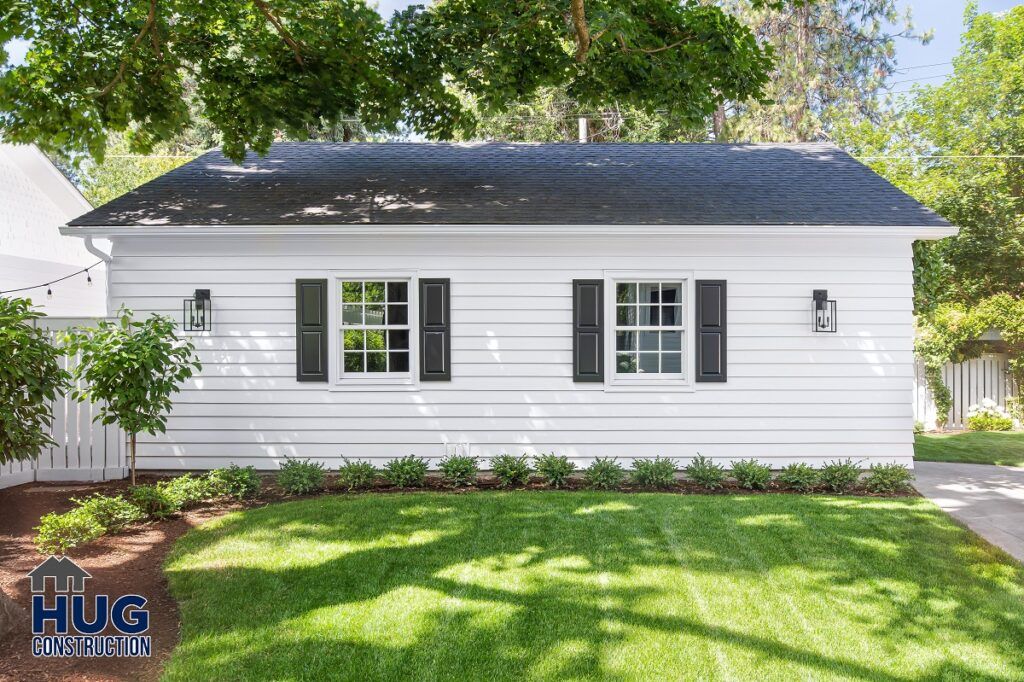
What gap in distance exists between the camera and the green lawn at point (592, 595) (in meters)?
3.35

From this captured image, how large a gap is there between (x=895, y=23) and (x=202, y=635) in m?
23.4

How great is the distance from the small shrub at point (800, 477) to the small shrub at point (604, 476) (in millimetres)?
1827

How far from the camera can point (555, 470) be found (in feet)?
23.3

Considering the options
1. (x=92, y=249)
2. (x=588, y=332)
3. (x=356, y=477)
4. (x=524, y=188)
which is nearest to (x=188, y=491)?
(x=356, y=477)

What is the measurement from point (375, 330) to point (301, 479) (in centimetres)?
195

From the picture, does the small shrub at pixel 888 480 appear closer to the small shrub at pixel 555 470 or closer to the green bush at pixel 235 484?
the small shrub at pixel 555 470

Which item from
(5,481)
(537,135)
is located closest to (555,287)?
(5,481)

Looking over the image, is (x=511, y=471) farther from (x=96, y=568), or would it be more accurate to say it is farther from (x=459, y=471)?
(x=96, y=568)

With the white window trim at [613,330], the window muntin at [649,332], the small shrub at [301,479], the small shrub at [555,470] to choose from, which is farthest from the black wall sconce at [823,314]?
the small shrub at [301,479]

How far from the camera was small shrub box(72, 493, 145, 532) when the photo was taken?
17.8 ft

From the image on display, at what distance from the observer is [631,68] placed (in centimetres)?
830

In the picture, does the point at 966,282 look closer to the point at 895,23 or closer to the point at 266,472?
the point at 895,23

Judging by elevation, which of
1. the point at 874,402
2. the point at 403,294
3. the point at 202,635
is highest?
the point at 403,294

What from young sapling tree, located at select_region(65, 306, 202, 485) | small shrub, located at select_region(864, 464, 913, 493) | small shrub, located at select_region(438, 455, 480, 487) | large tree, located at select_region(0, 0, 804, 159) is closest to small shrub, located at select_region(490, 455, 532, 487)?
small shrub, located at select_region(438, 455, 480, 487)
